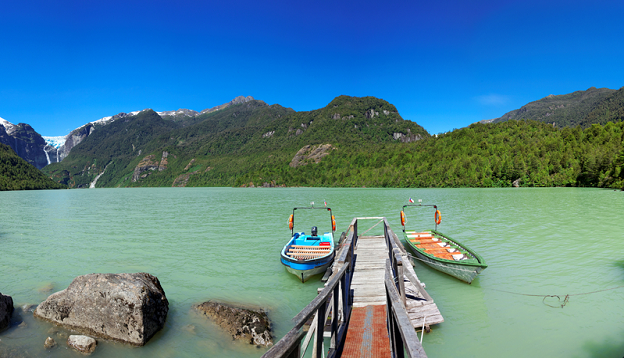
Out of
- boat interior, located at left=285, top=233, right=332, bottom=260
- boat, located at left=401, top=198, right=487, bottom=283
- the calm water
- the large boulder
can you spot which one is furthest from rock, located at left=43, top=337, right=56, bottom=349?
boat, located at left=401, top=198, right=487, bottom=283

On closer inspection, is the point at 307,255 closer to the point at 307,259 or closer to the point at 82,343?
the point at 307,259

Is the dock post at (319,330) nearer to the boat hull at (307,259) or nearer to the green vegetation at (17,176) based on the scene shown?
the boat hull at (307,259)

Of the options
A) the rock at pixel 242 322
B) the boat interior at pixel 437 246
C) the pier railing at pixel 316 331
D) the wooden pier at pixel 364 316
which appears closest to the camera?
the pier railing at pixel 316 331

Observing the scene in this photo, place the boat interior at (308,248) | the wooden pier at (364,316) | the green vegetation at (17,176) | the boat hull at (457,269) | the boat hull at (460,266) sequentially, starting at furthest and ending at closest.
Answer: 1. the green vegetation at (17,176)
2. the boat interior at (308,248)
3. the boat hull at (457,269)
4. the boat hull at (460,266)
5. the wooden pier at (364,316)

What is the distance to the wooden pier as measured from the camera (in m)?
3.31

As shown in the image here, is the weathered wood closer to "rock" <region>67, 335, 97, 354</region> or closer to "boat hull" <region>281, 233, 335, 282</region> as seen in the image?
"boat hull" <region>281, 233, 335, 282</region>

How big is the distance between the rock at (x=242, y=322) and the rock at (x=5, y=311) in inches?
243

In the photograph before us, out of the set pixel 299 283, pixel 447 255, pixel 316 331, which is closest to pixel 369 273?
pixel 299 283

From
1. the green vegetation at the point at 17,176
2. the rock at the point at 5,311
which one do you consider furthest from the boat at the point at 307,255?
the green vegetation at the point at 17,176

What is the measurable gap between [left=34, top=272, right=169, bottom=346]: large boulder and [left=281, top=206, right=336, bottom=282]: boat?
5.50 meters

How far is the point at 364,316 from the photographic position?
762 centimetres

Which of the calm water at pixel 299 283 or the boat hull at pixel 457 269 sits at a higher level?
the boat hull at pixel 457 269

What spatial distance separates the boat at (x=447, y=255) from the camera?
39.3 feet

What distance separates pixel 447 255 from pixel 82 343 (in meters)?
14.7
